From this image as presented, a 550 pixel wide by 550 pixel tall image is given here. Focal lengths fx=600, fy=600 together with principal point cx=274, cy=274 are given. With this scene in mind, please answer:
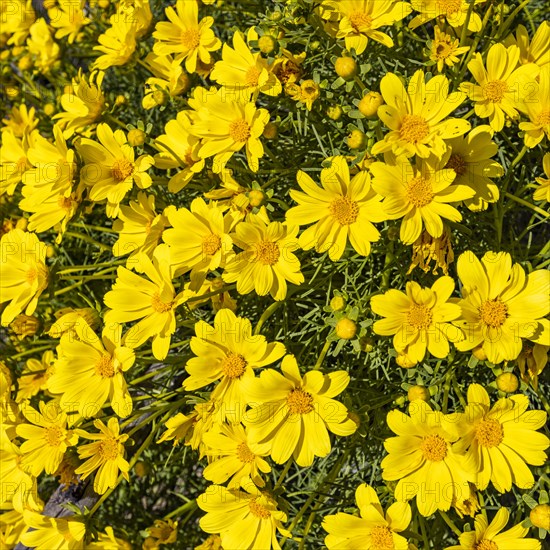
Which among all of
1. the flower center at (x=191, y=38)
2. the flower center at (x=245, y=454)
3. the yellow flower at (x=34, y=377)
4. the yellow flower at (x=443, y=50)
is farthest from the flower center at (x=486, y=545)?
the flower center at (x=191, y=38)

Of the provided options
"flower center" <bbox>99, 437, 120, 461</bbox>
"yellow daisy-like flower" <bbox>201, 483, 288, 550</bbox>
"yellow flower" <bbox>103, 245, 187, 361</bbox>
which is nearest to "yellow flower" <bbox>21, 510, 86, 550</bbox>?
"flower center" <bbox>99, 437, 120, 461</bbox>

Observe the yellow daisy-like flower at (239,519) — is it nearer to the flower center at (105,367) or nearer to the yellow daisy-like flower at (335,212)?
the flower center at (105,367)

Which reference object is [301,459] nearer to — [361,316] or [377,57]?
[361,316]

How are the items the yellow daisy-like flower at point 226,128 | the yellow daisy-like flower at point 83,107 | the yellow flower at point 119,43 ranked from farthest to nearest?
the yellow flower at point 119,43 < the yellow daisy-like flower at point 83,107 < the yellow daisy-like flower at point 226,128

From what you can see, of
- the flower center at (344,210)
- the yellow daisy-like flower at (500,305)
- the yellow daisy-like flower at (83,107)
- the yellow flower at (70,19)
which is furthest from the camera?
the yellow flower at (70,19)

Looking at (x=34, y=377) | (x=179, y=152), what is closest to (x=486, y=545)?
(x=179, y=152)

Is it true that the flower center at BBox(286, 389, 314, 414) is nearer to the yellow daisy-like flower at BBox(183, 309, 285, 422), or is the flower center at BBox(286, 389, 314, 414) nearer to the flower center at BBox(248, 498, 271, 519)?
the yellow daisy-like flower at BBox(183, 309, 285, 422)
